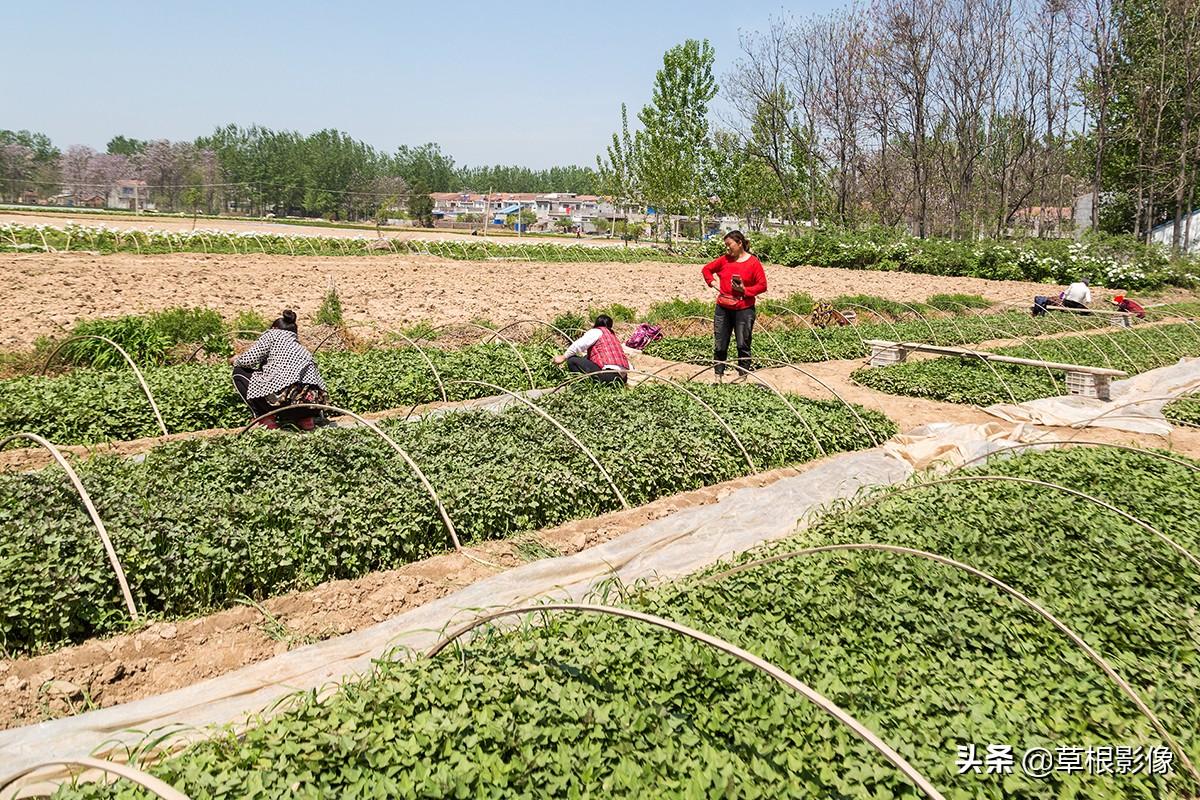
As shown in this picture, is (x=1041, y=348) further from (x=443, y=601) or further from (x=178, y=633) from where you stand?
(x=178, y=633)

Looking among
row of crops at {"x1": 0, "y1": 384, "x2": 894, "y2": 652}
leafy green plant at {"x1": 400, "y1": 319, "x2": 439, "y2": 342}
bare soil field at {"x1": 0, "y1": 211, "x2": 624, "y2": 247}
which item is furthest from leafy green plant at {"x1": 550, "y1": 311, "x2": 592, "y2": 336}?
bare soil field at {"x1": 0, "y1": 211, "x2": 624, "y2": 247}

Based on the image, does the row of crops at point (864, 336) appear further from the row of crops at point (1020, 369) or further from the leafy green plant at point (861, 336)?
the row of crops at point (1020, 369)

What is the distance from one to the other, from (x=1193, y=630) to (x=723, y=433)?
4.22 metres

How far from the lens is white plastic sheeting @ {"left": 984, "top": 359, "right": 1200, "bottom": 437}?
8.77m

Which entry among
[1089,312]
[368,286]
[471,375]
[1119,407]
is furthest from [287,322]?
[1089,312]

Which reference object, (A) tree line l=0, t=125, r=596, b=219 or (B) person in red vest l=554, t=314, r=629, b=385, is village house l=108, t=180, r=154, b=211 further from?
(B) person in red vest l=554, t=314, r=629, b=385

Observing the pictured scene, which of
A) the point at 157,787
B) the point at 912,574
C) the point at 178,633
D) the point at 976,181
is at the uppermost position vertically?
the point at 976,181

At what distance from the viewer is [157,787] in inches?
85.6

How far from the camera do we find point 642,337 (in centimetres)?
1416

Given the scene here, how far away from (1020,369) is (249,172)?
93.7 m

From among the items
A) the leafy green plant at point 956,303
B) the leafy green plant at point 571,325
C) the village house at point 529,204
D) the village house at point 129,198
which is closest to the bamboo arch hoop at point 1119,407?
the leafy green plant at point 571,325

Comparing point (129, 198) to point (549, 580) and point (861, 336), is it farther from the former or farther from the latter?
point (549, 580)

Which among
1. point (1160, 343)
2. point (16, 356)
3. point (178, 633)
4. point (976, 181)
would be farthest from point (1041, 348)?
point (976, 181)

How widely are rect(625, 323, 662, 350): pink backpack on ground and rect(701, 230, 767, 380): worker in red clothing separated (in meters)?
3.51
